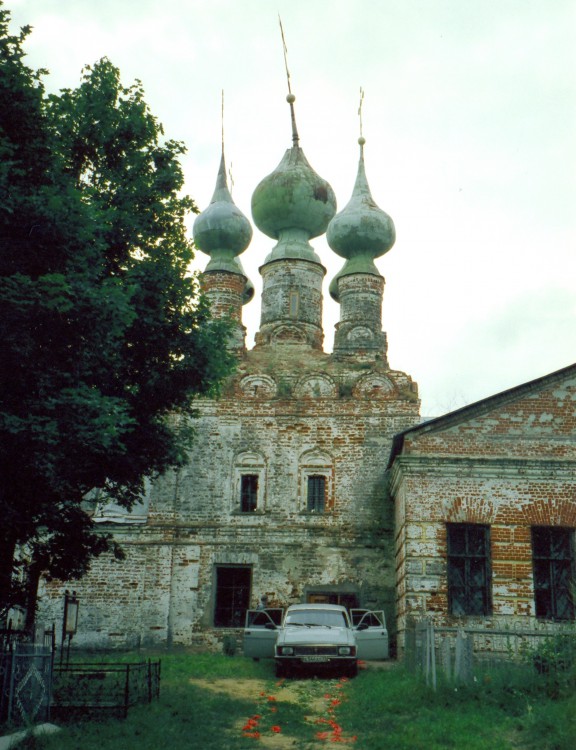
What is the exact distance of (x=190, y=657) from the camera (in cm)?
1661

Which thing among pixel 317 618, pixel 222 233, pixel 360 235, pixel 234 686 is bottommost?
pixel 234 686

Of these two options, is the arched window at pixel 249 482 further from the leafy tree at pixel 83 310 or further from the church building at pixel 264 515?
the leafy tree at pixel 83 310

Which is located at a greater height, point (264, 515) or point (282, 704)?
point (264, 515)

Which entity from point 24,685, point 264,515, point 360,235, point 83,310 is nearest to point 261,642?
point 264,515

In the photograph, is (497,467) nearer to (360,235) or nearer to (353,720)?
(353,720)

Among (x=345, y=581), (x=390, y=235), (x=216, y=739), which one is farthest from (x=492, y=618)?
(x=390, y=235)

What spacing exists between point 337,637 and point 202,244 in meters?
15.4

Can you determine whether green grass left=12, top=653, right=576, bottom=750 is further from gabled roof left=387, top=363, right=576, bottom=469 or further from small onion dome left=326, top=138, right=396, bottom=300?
small onion dome left=326, top=138, right=396, bottom=300

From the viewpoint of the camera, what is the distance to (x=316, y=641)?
13930 mm

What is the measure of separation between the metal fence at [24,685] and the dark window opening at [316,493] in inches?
456

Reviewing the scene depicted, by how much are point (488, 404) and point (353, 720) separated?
26.4 ft

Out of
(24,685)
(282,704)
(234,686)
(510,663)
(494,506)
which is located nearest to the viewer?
(24,685)

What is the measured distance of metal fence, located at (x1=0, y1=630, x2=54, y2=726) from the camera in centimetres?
901

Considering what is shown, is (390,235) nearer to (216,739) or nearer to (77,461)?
(77,461)
